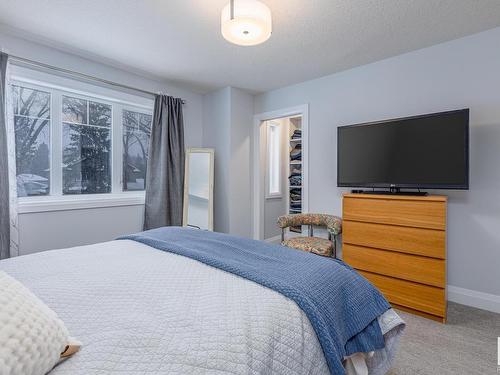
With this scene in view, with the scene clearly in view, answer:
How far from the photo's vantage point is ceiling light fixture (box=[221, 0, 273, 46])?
5.19 feet

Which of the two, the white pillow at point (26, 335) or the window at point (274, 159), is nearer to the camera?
the white pillow at point (26, 335)

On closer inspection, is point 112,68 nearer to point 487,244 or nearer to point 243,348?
point 243,348

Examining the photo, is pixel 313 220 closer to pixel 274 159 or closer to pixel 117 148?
pixel 274 159

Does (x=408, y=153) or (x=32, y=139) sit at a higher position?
(x=32, y=139)

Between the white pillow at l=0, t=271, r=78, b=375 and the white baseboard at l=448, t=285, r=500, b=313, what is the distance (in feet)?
9.98

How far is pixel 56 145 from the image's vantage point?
281cm

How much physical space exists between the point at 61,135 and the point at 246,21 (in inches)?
93.4

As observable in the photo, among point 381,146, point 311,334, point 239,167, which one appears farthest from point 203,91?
point 311,334

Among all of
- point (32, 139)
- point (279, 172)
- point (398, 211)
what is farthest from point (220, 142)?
point (398, 211)

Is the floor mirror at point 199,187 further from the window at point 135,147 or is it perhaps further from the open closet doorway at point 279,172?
the open closet doorway at point 279,172

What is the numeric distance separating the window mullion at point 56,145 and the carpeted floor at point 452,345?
10.9ft

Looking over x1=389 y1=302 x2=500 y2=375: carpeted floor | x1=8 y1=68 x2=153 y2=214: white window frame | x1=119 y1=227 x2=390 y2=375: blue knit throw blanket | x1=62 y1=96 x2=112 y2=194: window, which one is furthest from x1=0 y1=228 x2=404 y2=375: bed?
x1=62 y1=96 x2=112 y2=194: window

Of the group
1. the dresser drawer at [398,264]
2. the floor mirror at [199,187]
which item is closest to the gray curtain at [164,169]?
the floor mirror at [199,187]

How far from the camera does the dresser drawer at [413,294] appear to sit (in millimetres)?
2160
